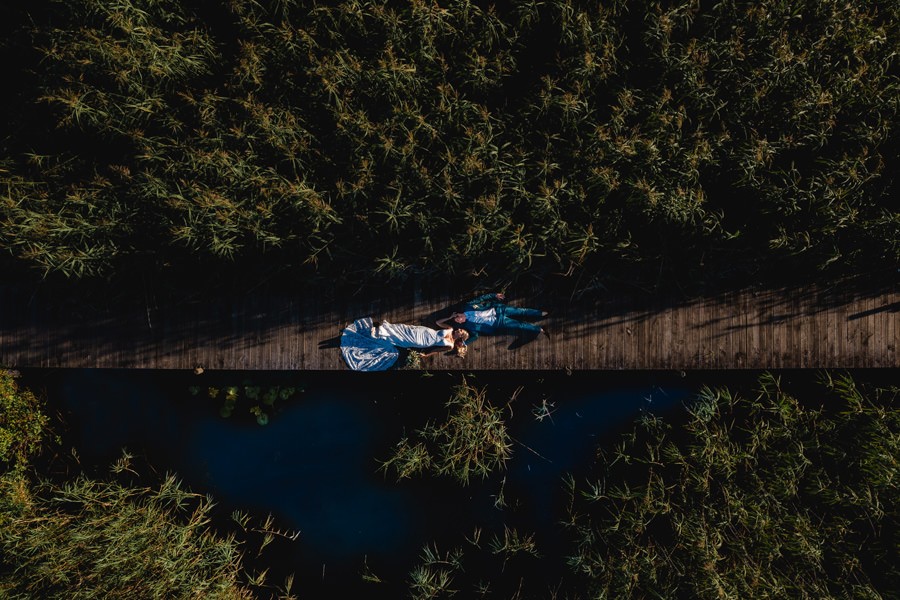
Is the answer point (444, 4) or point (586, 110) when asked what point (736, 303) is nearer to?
point (586, 110)

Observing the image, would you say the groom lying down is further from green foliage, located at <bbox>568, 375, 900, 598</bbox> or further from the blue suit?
green foliage, located at <bbox>568, 375, 900, 598</bbox>

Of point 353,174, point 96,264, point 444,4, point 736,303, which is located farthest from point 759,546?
point 96,264

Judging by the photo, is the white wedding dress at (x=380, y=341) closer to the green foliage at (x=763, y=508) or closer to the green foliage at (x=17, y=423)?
the green foliage at (x=763, y=508)

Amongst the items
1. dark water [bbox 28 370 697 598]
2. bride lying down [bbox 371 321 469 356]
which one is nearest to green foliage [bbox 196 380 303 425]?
dark water [bbox 28 370 697 598]

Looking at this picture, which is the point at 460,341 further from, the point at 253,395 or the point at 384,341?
the point at 253,395

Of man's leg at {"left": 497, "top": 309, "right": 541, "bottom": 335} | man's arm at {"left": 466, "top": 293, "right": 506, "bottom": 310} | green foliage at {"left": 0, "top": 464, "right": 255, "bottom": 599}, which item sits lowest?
green foliage at {"left": 0, "top": 464, "right": 255, "bottom": 599}
